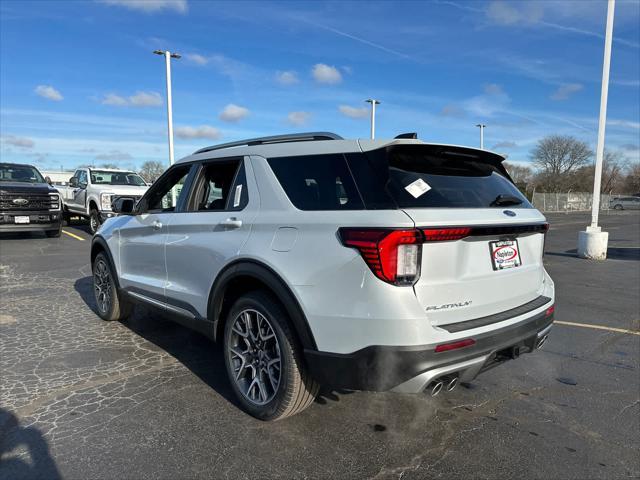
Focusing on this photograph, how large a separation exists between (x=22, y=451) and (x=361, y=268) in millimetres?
2274

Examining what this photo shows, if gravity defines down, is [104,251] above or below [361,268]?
below

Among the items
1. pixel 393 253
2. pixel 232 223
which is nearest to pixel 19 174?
pixel 232 223

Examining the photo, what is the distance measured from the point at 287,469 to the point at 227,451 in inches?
15.8

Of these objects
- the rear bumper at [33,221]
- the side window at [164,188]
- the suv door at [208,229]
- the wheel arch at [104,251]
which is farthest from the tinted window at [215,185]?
the rear bumper at [33,221]

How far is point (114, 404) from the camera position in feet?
10.9

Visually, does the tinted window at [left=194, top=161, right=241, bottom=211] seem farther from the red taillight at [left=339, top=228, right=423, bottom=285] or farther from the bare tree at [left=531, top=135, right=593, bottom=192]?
the bare tree at [left=531, top=135, right=593, bottom=192]

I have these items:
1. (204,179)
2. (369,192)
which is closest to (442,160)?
(369,192)

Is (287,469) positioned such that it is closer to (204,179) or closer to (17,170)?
(204,179)

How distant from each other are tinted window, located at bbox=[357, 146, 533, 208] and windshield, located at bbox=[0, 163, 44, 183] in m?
13.8

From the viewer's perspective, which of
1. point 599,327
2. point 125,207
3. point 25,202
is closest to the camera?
point 125,207

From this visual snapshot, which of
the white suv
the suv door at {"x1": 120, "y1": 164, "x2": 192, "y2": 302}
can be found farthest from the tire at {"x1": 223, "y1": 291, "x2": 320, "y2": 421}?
the suv door at {"x1": 120, "y1": 164, "x2": 192, "y2": 302}

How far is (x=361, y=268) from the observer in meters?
2.43

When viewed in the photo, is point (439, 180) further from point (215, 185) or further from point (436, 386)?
point (215, 185)

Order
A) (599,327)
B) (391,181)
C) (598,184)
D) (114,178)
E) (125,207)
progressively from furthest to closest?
(114,178) < (598,184) < (599,327) < (125,207) < (391,181)
